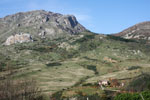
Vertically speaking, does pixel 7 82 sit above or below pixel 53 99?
Result: above

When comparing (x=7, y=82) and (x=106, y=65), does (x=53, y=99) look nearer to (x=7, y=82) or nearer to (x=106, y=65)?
(x=7, y=82)

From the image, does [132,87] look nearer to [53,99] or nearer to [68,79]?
[53,99]

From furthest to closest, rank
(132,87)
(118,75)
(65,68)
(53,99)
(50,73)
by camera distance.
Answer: (65,68) → (50,73) → (118,75) → (132,87) → (53,99)

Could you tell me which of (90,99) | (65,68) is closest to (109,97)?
(90,99)

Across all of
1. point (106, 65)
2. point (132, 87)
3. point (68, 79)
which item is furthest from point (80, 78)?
point (132, 87)

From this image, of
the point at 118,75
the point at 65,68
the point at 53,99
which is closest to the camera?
the point at 53,99

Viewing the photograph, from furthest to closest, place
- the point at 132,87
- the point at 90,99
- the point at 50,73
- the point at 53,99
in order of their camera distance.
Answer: the point at 50,73 < the point at 132,87 < the point at 53,99 < the point at 90,99

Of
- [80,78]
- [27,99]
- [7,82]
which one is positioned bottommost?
[80,78]

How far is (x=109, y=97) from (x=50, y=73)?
94656 mm

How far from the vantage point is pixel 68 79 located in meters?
150

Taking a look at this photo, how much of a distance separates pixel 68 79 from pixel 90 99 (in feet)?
254

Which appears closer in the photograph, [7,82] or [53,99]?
[7,82]

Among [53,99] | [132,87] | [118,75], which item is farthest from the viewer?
[118,75]

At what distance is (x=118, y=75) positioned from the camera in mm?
149000
